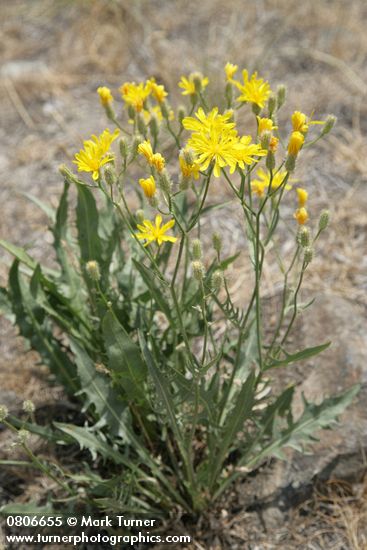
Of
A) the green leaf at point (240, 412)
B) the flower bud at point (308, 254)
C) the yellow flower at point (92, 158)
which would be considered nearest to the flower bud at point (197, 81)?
the yellow flower at point (92, 158)

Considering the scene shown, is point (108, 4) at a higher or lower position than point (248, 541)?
higher

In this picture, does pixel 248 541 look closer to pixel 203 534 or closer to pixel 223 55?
pixel 203 534

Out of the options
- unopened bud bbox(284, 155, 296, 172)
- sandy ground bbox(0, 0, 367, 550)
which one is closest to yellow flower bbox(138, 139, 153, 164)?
unopened bud bbox(284, 155, 296, 172)

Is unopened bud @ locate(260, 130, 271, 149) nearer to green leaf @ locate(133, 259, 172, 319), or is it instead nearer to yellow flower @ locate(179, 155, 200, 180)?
yellow flower @ locate(179, 155, 200, 180)

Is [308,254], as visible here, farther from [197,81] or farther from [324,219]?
[197,81]

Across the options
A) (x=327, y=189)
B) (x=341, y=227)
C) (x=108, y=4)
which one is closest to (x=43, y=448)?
(x=341, y=227)

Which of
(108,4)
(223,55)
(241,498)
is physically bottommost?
(241,498)

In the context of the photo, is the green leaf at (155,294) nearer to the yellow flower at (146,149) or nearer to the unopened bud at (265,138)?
the yellow flower at (146,149)
